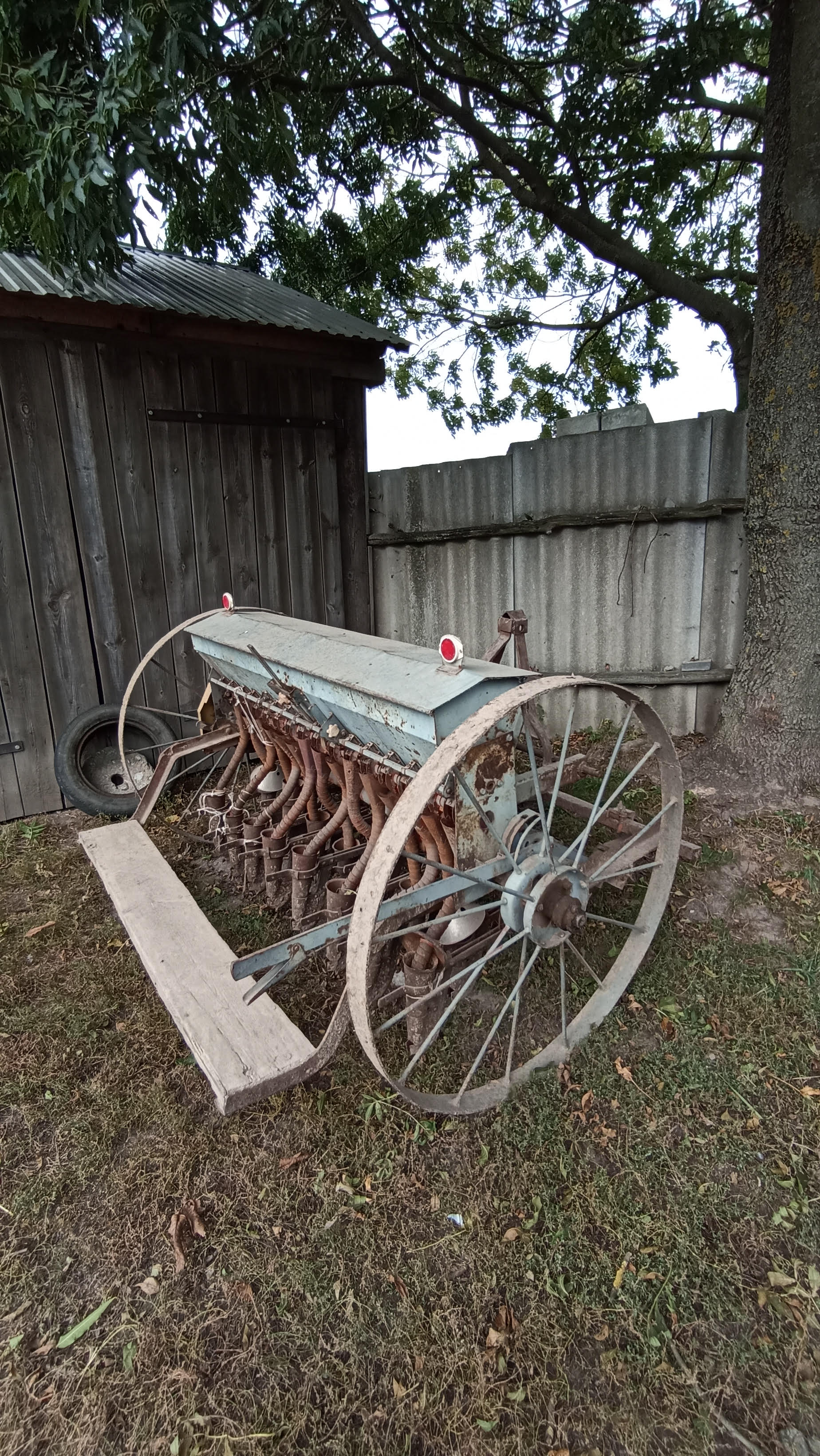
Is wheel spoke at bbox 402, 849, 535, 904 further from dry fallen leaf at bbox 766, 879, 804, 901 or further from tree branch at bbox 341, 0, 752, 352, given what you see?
tree branch at bbox 341, 0, 752, 352

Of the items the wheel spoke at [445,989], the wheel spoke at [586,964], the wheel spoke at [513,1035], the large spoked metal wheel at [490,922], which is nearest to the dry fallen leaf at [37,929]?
the large spoked metal wheel at [490,922]

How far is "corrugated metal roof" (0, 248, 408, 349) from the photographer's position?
12.8 feet

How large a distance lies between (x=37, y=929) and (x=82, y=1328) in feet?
6.04

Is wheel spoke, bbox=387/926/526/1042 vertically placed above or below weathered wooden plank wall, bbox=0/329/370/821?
below

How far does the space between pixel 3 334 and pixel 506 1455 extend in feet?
15.9

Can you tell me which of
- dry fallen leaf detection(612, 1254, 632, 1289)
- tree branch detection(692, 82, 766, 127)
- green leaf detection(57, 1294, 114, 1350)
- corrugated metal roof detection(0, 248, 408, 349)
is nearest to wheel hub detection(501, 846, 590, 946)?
dry fallen leaf detection(612, 1254, 632, 1289)

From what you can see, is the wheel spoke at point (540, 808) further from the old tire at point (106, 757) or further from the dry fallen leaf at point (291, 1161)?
the old tire at point (106, 757)

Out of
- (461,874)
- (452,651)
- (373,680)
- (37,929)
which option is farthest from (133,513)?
(461,874)

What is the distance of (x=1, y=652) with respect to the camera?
4082 mm

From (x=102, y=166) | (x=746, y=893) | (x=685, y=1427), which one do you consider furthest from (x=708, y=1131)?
(x=102, y=166)

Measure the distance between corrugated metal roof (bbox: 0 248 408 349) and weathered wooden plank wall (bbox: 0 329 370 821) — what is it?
273 mm

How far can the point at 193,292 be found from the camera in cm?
464

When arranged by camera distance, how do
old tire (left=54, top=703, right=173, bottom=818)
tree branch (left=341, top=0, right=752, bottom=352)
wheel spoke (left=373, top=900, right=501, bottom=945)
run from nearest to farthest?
1. wheel spoke (left=373, top=900, right=501, bottom=945)
2. tree branch (left=341, top=0, right=752, bottom=352)
3. old tire (left=54, top=703, right=173, bottom=818)

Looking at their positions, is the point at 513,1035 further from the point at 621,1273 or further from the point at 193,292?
the point at 193,292
